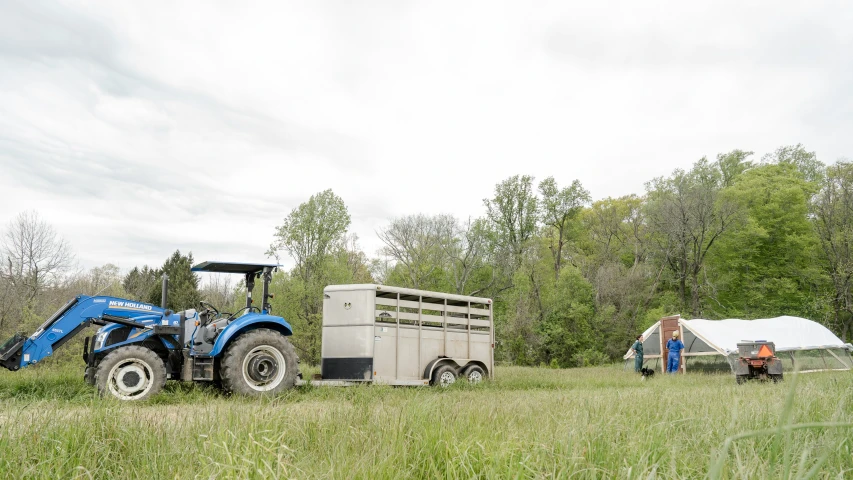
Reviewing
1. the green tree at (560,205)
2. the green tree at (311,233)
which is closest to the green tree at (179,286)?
the green tree at (311,233)

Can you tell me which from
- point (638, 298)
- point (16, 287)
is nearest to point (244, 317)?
point (16, 287)

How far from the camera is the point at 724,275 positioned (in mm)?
39688

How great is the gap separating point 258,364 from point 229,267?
2009mm

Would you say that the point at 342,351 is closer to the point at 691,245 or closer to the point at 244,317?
the point at 244,317

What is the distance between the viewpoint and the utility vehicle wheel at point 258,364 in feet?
35.7

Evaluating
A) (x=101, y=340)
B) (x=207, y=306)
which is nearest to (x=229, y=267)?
(x=207, y=306)

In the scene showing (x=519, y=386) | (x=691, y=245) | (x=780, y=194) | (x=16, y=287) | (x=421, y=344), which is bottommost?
(x=519, y=386)

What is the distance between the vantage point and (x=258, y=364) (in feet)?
37.1

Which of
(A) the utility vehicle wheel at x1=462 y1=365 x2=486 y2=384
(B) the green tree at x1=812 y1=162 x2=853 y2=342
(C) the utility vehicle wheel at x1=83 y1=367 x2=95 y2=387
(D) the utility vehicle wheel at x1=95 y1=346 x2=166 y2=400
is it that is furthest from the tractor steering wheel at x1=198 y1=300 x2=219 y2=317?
(B) the green tree at x1=812 y1=162 x2=853 y2=342

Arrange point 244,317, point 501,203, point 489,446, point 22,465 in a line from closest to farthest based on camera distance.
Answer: point 22,465 → point 489,446 → point 244,317 → point 501,203

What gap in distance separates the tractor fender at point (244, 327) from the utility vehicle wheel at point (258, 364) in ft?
0.46

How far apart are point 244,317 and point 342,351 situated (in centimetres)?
228

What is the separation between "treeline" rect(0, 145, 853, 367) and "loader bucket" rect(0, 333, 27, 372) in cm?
2049

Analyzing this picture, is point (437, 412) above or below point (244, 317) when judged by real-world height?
below
